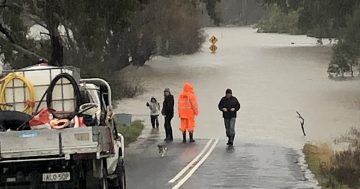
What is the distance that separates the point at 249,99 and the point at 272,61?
2677 cm

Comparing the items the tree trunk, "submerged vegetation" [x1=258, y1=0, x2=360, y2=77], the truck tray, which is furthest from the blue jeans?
"submerged vegetation" [x1=258, y1=0, x2=360, y2=77]

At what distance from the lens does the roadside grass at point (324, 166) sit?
1626 centimetres

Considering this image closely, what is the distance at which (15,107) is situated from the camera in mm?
12367

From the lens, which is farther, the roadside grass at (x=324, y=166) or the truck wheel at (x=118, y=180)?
the roadside grass at (x=324, y=166)

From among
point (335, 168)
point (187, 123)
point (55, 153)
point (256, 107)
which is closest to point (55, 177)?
point (55, 153)

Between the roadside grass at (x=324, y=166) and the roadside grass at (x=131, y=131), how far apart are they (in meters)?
6.07

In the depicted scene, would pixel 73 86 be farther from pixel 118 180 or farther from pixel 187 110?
pixel 187 110

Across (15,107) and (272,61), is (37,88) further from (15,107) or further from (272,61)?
(272,61)

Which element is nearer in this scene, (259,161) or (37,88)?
(37,88)

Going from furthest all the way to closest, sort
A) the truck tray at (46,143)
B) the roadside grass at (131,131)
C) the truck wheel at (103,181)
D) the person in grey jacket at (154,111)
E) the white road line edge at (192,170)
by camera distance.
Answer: the person in grey jacket at (154,111) < the roadside grass at (131,131) < the white road line edge at (192,170) < the truck wheel at (103,181) < the truck tray at (46,143)

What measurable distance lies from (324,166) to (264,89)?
36.9 metres

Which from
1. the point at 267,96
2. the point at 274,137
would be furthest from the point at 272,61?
the point at 274,137

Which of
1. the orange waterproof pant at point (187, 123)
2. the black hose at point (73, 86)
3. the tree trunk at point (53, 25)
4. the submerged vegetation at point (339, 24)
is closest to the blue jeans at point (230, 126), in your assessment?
A: the orange waterproof pant at point (187, 123)

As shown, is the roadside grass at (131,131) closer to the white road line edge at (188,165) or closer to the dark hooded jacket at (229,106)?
the white road line edge at (188,165)
